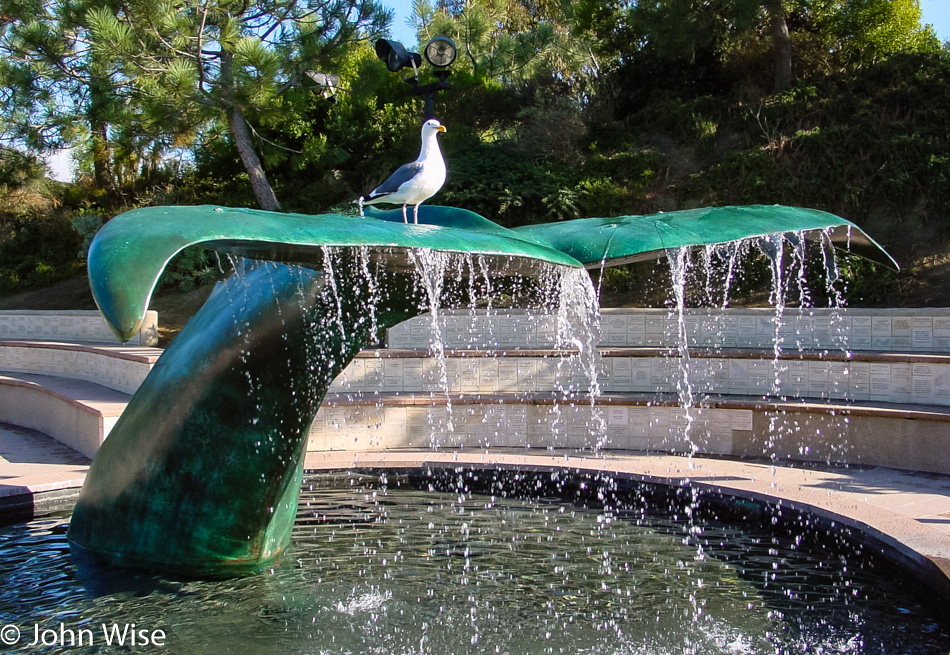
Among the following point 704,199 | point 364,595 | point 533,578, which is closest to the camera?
point 364,595

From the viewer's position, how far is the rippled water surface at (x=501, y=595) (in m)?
4.12

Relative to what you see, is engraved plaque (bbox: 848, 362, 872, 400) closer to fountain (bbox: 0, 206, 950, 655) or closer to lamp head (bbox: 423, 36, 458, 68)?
fountain (bbox: 0, 206, 950, 655)

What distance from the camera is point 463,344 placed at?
38.8 ft

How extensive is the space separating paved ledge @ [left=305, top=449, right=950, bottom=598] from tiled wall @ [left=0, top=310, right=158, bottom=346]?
7263 millimetres

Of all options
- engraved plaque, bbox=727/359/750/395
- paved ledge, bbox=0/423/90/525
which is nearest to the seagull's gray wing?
paved ledge, bbox=0/423/90/525

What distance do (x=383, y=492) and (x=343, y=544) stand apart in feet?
5.22

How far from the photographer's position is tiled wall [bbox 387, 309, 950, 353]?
34.4 feet

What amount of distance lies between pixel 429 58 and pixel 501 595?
5526mm

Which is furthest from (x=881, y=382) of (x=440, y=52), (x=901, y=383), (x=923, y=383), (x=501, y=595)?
(x=501, y=595)

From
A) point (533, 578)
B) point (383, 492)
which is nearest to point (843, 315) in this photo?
point (383, 492)

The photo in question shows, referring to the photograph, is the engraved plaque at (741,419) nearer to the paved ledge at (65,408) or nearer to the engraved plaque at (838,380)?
the engraved plaque at (838,380)

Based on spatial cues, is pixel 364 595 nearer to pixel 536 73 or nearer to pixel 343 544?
pixel 343 544

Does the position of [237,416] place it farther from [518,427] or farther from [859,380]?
[859,380]

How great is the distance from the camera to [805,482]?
724cm
